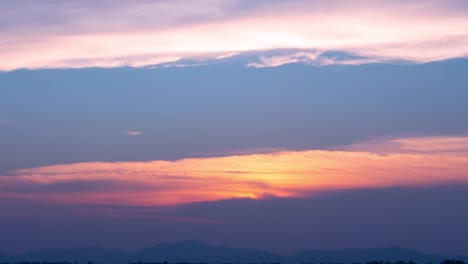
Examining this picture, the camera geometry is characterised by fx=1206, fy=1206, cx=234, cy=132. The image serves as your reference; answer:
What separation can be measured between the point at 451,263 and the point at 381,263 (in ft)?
44.4

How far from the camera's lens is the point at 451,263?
190250 mm

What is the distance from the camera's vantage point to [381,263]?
19938 cm
